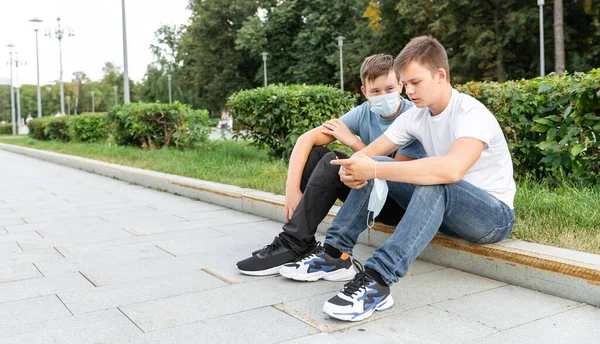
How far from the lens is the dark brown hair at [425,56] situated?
9.85ft

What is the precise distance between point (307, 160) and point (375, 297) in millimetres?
1328

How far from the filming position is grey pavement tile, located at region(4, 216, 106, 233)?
5586 mm

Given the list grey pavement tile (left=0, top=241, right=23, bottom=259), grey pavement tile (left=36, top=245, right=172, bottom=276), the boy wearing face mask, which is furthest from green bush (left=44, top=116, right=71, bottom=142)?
the boy wearing face mask

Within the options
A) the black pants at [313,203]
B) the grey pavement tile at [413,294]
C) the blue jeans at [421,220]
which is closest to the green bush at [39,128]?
the black pants at [313,203]

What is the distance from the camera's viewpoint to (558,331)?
104 inches

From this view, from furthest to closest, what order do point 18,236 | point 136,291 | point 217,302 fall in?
point 18,236, point 136,291, point 217,302

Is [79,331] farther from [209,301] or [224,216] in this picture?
[224,216]

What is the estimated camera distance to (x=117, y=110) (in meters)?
15.9

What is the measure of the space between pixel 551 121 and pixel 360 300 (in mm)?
3129

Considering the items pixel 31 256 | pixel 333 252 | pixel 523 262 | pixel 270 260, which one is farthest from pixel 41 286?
pixel 523 262

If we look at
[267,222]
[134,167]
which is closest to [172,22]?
[134,167]

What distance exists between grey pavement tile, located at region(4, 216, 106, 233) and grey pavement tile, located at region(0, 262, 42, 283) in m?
1.47

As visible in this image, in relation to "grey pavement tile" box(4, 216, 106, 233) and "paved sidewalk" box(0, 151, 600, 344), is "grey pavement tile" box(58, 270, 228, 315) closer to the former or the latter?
"paved sidewalk" box(0, 151, 600, 344)

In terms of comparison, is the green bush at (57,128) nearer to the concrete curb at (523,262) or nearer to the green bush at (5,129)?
the concrete curb at (523,262)
